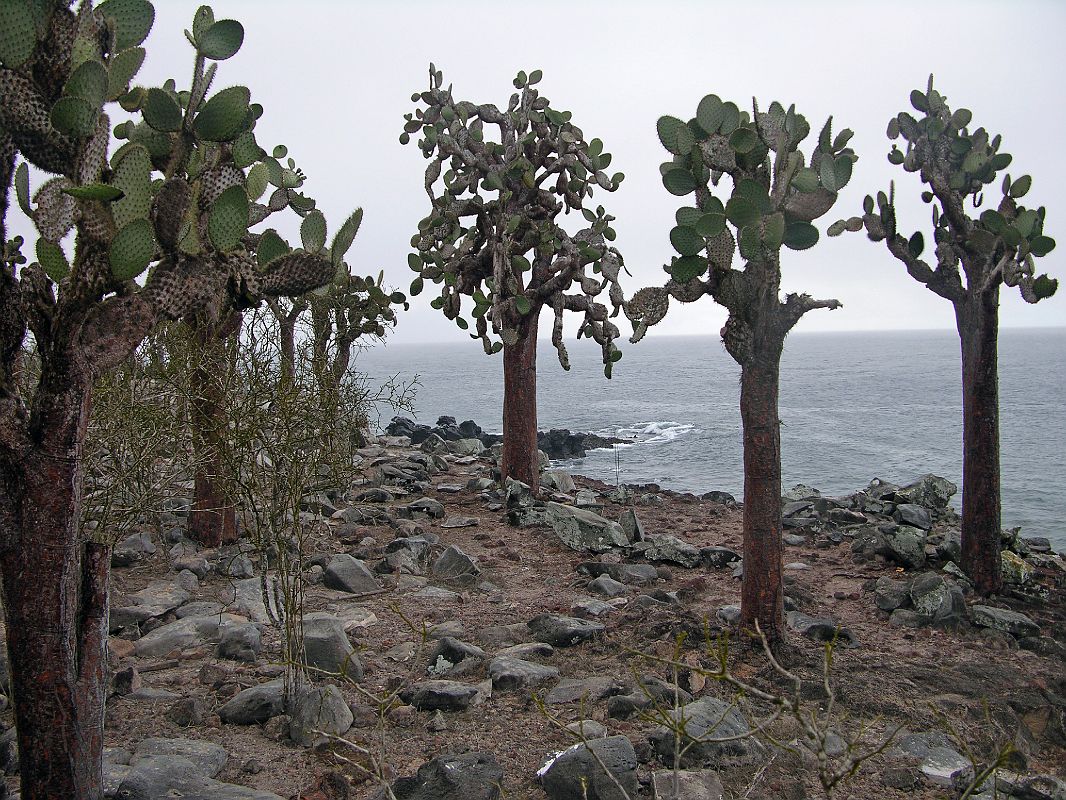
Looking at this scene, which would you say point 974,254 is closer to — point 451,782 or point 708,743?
point 708,743

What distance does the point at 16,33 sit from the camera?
9.16ft

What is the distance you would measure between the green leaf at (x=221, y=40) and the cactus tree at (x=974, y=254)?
4.56 m

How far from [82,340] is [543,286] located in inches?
287

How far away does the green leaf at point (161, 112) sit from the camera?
3312 mm

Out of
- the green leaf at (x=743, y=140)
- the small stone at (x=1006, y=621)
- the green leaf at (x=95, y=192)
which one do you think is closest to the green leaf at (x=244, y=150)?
the green leaf at (x=95, y=192)

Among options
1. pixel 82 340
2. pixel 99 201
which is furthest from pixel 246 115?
pixel 82 340

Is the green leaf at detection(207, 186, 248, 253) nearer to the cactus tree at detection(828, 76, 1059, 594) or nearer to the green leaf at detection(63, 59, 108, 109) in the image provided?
the green leaf at detection(63, 59, 108, 109)

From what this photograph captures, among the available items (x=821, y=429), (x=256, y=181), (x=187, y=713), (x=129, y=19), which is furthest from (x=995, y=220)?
(x=821, y=429)

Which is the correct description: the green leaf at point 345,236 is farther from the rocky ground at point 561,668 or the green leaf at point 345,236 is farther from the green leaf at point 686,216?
the green leaf at point 686,216

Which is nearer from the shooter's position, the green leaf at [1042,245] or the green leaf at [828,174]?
the green leaf at [828,174]

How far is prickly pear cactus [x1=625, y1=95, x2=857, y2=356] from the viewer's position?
16.7 feet

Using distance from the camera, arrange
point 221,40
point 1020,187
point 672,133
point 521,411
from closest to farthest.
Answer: point 221,40 < point 672,133 < point 1020,187 < point 521,411

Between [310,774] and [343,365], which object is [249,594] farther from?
[343,365]

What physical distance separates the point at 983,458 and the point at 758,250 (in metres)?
3.21
